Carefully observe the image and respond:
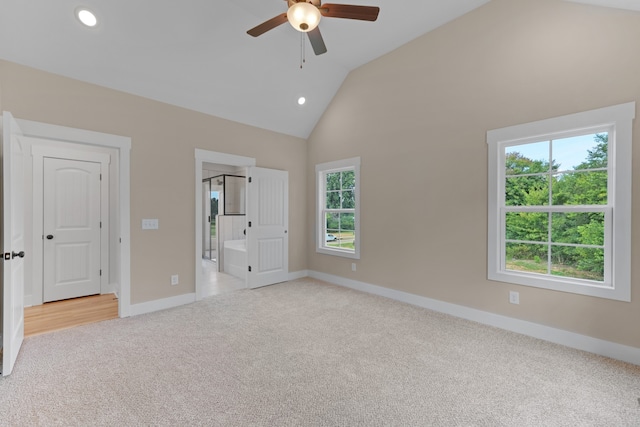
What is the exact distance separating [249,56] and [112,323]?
365 cm

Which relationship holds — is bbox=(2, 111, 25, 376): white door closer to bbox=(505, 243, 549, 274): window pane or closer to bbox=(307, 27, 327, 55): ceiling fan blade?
bbox=(307, 27, 327, 55): ceiling fan blade

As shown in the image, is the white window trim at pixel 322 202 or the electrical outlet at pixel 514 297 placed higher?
the white window trim at pixel 322 202

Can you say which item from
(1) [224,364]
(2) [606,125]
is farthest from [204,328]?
(2) [606,125]

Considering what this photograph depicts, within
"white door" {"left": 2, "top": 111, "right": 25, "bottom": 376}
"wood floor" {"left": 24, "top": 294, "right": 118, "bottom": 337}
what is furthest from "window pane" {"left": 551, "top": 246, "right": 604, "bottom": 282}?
"wood floor" {"left": 24, "top": 294, "right": 118, "bottom": 337}

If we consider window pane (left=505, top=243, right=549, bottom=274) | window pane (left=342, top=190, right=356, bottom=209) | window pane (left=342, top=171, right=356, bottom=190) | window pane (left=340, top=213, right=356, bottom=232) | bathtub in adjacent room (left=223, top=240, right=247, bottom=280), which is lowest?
bathtub in adjacent room (left=223, top=240, right=247, bottom=280)

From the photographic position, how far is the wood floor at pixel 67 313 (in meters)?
3.07

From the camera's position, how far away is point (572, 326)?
260cm

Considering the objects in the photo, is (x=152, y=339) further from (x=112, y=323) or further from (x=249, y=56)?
(x=249, y=56)

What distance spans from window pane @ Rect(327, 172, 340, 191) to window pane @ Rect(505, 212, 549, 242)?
105 inches

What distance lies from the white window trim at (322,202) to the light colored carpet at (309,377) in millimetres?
1509

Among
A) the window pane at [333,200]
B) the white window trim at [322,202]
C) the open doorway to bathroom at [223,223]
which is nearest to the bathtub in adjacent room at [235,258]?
the open doorway to bathroom at [223,223]

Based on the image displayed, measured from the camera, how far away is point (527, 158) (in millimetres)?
2938

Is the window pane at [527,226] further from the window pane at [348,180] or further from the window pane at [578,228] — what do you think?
the window pane at [348,180]

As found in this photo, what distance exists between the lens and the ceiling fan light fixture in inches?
78.0
